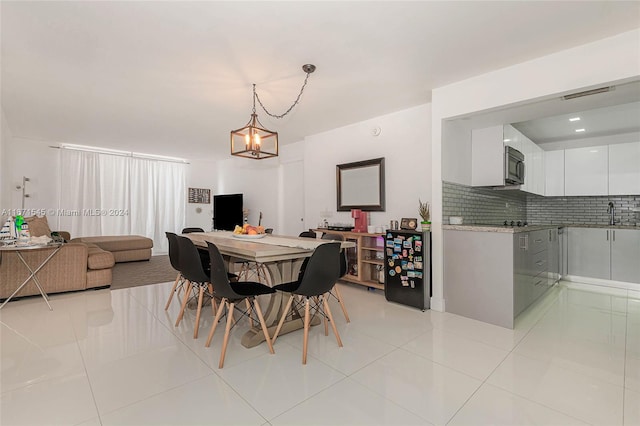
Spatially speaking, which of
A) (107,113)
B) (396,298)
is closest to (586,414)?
(396,298)

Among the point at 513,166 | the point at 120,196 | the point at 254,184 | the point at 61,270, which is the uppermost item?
the point at 254,184

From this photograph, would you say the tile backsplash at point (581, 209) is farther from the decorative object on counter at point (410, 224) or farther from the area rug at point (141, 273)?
the area rug at point (141, 273)

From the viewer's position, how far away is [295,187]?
6312 mm

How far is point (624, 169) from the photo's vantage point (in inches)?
173

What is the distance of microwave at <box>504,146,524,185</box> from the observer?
3705mm

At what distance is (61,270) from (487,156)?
229 inches

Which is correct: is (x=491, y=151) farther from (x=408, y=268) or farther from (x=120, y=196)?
(x=120, y=196)

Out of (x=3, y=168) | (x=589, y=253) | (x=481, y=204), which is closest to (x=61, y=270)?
(x=3, y=168)

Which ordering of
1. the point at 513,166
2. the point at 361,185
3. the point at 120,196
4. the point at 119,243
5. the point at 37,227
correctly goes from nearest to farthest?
the point at 513,166, the point at 361,185, the point at 37,227, the point at 119,243, the point at 120,196

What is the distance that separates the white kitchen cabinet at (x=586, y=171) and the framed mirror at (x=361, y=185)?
10.6 ft

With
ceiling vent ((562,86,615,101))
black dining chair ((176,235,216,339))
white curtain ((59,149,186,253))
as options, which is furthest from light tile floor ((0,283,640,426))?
white curtain ((59,149,186,253))

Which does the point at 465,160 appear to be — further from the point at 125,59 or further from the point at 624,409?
the point at 125,59

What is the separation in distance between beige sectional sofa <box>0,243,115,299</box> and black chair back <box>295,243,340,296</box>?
11.4 ft

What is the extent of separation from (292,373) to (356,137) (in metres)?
3.73
